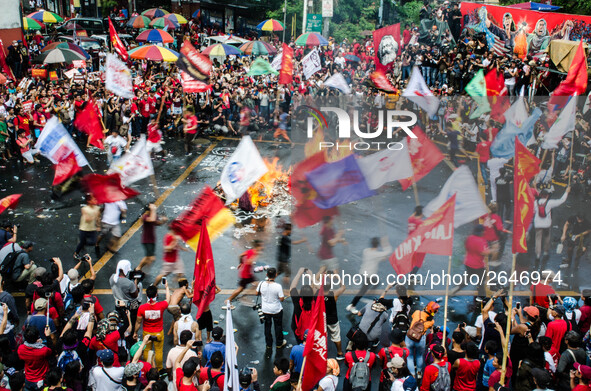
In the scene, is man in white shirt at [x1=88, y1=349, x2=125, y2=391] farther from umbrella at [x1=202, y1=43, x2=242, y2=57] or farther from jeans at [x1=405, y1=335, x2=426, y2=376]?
umbrella at [x1=202, y1=43, x2=242, y2=57]

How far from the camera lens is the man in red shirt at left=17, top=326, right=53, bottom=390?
695 centimetres

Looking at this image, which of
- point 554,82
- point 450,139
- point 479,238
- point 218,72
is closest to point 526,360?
point 479,238

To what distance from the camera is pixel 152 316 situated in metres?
7.95

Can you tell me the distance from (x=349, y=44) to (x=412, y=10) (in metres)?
4.50

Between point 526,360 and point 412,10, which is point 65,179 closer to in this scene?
point 526,360

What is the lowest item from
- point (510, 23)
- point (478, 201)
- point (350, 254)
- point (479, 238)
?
point (350, 254)

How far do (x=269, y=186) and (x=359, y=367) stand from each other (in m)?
8.99

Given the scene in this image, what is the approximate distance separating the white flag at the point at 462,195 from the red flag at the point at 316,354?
8.15ft

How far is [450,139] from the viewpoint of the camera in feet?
61.7

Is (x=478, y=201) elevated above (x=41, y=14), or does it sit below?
below

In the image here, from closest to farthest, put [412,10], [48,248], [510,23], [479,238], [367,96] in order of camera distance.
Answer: [479,238] → [48,248] → [367,96] → [510,23] → [412,10]

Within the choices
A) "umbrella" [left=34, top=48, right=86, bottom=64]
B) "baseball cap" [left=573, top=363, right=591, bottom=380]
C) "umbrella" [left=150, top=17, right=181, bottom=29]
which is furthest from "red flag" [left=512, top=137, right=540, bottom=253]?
"umbrella" [left=150, top=17, right=181, bottom=29]

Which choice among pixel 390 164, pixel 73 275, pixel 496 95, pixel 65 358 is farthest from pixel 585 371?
pixel 496 95

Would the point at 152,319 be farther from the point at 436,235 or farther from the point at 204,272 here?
the point at 436,235
